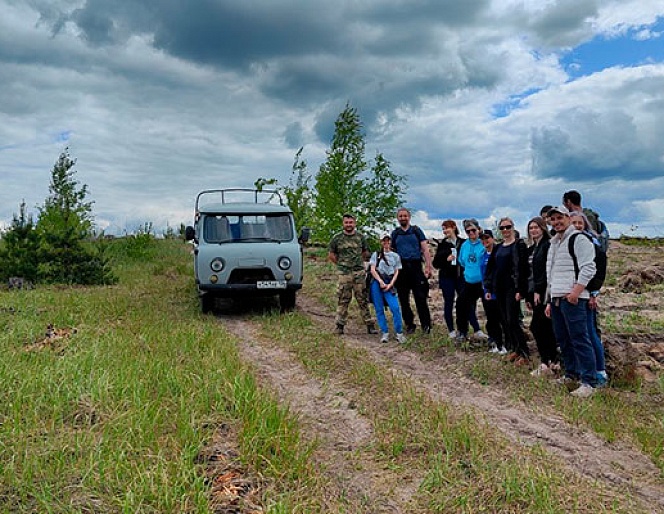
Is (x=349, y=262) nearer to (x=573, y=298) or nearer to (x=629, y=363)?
(x=573, y=298)

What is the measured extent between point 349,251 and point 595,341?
13.0 feet

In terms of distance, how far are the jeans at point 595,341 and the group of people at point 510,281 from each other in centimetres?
1

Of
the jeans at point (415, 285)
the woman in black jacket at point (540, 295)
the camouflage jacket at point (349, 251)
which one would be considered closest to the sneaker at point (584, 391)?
the woman in black jacket at point (540, 295)

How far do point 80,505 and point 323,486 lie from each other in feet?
4.90

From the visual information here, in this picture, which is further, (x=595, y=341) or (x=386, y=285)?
(x=386, y=285)

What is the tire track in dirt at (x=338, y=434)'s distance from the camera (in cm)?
386

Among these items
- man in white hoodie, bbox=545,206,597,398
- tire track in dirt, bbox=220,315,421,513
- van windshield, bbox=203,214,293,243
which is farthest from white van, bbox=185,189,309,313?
man in white hoodie, bbox=545,206,597,398

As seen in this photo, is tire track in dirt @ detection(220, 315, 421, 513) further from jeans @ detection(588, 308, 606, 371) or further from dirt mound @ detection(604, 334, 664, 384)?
dirt mound @ detection(604, 334, 664, 384)

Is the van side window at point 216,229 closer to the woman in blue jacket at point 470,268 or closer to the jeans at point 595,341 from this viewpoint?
the woman in blue jacket at point 470,268

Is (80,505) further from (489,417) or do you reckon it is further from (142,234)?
(142,234)

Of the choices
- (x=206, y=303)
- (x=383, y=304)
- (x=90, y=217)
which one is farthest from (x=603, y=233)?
(x=90, y=217)

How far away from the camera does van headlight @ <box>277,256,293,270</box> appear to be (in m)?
10.8

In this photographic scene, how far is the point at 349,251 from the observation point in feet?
29.7

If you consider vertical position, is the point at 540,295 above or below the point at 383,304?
above
